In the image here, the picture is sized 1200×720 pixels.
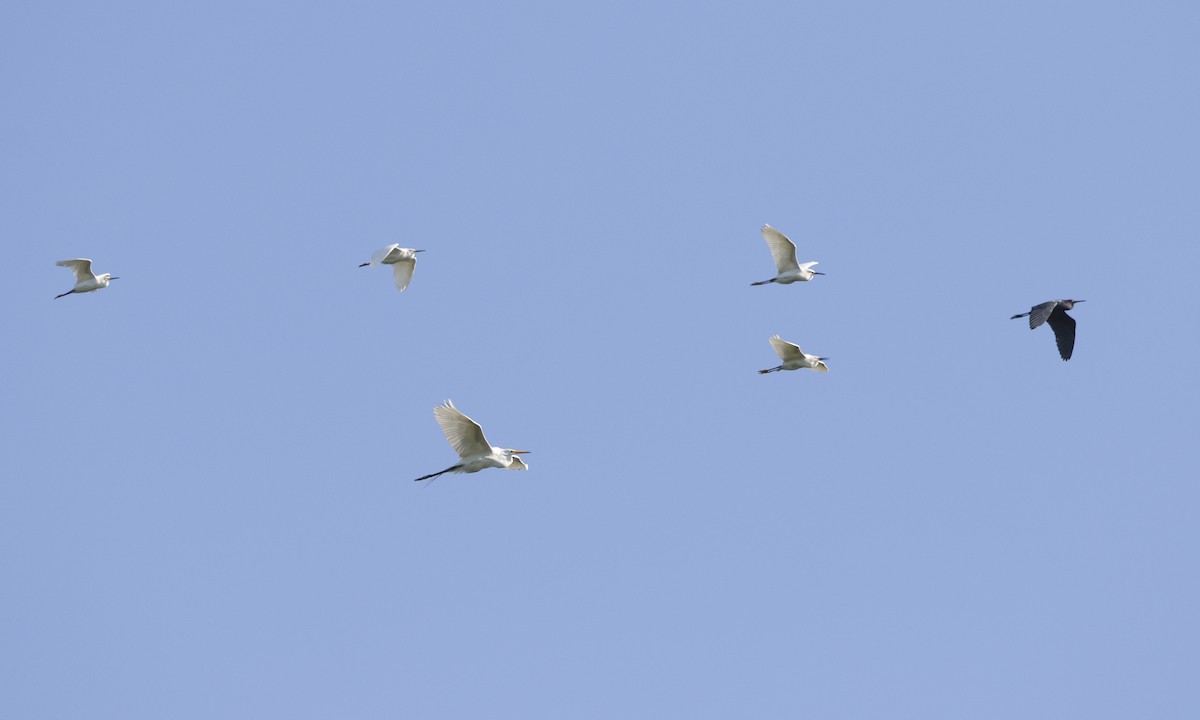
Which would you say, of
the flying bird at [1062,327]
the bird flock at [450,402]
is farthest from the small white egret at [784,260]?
the flying bird at [1062,327]

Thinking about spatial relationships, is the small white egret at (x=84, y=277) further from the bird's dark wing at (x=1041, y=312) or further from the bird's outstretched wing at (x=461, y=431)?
the bird's dark wing at (x=1041, y=312)

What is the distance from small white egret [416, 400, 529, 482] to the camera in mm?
21000

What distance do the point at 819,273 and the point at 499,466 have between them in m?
10.4

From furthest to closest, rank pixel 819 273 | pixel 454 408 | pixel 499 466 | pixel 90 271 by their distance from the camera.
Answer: pixel 90 271 → pixel 819 273 → pixel 499 466 → pixel 454 408

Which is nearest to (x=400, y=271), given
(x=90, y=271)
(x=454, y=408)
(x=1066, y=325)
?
(x=90, y=271)

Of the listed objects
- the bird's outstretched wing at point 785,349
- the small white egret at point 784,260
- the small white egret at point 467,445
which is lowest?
the small white egret at point 467,445

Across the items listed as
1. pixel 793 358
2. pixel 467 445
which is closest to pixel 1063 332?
pixel 793 358

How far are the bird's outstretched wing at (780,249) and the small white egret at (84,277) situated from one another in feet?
49.8

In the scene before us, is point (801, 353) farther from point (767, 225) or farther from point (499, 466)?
point (499, 466)

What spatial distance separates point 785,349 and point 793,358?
1.43ft

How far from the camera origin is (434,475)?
72.7ft

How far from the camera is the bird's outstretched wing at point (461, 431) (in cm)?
2094

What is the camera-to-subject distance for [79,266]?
32438 mm

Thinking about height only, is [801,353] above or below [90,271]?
below
